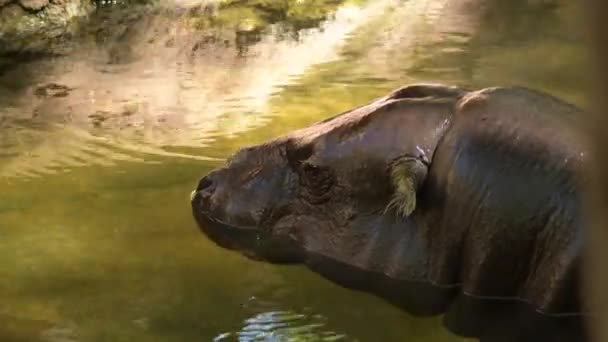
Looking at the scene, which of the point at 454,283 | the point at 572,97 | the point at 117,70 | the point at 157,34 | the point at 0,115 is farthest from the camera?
the point at 157,34

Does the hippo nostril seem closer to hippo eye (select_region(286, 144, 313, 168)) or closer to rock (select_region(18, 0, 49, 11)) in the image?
hippo eye (select_region(286, 144, 313, 168))

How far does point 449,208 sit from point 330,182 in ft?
1.70

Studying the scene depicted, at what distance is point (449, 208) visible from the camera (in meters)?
2.80

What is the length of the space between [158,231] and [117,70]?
3.40 metres

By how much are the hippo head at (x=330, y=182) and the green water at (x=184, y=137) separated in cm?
13

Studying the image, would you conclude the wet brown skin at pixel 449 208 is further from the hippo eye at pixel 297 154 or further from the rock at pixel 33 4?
the rock at pixel 33 4

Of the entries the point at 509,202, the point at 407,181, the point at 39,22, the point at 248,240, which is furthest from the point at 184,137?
the point at 39,22

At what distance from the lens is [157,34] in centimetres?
809

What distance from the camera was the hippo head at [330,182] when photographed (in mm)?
2934

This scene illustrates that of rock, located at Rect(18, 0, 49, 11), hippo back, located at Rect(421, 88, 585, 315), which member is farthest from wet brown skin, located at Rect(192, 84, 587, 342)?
rock, located at Rect(18, 0, 49, 11)

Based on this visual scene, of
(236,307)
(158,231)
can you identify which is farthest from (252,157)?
(236,307)

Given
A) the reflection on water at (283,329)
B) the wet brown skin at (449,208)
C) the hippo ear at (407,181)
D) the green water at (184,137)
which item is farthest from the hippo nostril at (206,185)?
the hippo ear at (407,181)

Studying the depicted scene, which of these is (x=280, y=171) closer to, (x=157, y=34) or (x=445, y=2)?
(x=157, y=34)

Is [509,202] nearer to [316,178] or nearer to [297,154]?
[316,178]
